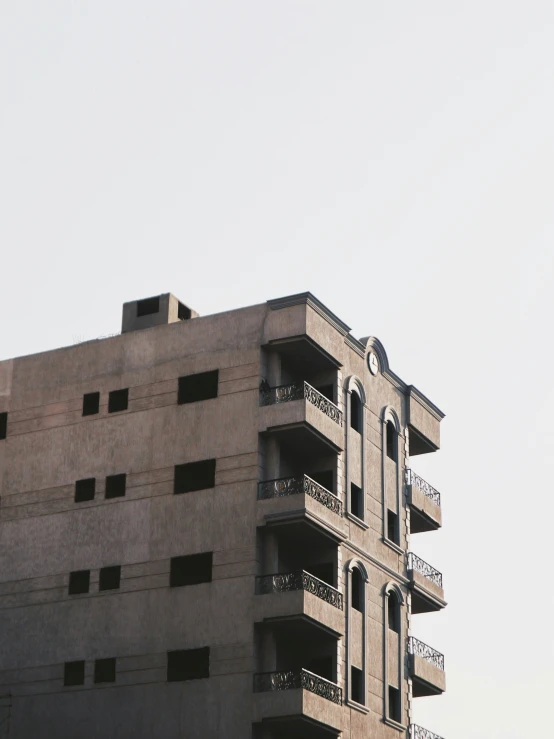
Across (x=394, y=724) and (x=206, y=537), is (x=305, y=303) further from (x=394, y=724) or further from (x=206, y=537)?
(x=394, y=724)

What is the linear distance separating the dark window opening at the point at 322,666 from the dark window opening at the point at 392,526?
30.0 feet

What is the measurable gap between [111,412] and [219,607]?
423 inches

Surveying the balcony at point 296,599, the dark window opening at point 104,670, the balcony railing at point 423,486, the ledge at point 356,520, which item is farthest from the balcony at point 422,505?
the dark window opening at point 104,670

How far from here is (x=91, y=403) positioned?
64.3m

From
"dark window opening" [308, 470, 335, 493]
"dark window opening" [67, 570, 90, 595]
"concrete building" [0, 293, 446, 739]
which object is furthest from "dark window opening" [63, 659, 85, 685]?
"dark window opening" [308, 470, 335, 493]

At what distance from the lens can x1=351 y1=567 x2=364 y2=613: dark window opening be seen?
6188 centimetres

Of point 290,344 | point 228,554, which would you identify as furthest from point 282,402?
point 228,554

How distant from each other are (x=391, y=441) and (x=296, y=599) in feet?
46.4

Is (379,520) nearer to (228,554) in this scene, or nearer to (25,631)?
(228,554)

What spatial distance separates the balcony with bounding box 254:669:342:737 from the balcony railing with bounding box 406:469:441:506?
14.9 meters

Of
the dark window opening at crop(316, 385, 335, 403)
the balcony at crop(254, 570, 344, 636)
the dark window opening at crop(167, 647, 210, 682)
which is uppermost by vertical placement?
the dark window opening at crop(316, 385, 335, 403)

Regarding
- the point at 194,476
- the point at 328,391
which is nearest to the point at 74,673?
the point at 194,476

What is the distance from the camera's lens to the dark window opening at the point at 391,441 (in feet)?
224

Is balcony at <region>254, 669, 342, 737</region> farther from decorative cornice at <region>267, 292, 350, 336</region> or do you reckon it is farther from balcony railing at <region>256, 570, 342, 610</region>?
decorative cornice at <region>267, 292, 350, 336</region>
